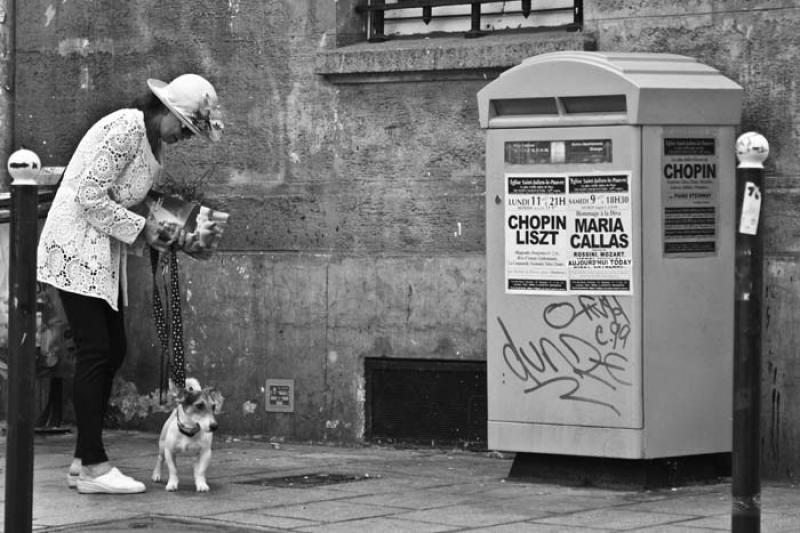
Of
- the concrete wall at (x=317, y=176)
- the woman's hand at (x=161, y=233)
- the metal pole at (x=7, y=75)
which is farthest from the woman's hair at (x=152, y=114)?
the metal pole at (x=7, y=75)

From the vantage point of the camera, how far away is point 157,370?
425 inches

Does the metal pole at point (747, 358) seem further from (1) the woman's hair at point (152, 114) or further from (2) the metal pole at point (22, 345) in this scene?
(1) the woman's hair at point (152, 114)

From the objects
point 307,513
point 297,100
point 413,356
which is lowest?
point 307,513

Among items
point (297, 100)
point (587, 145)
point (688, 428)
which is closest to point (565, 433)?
point (688, 428)

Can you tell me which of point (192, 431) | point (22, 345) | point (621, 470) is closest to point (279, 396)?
point (192, 431)

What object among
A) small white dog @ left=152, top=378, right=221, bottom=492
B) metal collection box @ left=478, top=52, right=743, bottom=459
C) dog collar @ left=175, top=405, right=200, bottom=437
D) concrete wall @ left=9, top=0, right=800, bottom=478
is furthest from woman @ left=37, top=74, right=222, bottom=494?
concrete wall @ left=9, top=0, right=800, bottom=478

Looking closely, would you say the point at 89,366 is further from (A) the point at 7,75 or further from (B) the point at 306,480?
(A) the point at 7,75

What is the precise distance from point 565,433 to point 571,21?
8.60 feet

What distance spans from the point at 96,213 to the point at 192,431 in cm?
111

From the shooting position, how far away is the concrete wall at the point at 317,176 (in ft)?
32.0

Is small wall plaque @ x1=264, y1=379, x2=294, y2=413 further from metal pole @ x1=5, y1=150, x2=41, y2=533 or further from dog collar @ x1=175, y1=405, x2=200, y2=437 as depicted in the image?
metal pole @ x1=5, y1=150, x2=41, y2=533

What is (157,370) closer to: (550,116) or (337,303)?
(337,303)

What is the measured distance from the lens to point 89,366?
27.1 ft

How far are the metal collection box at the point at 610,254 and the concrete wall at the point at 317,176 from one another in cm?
99
